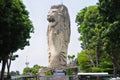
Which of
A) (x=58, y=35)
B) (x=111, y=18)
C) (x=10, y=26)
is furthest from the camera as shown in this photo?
(x=58, y=35)

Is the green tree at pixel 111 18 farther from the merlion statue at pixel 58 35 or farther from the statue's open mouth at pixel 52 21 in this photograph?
the statue's open mouth at pixel 52 21

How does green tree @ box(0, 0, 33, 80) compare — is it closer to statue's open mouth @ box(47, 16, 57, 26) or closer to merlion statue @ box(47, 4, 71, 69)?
merlion statue @ box(47, 4, 71, 69)

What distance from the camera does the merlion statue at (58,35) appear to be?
7106 centimetres

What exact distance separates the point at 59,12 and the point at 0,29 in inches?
1771

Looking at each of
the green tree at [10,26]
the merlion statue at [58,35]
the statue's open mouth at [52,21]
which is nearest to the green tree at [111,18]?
the green tree at [10,26]

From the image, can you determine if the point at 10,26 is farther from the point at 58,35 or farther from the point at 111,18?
Result: the point at 58,35

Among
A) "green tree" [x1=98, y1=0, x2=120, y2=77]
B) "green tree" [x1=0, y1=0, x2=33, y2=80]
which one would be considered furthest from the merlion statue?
"green tree" [x1=98, y1=0, x2=120, y2=77]

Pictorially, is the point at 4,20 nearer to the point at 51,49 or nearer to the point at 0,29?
the point at 0,29

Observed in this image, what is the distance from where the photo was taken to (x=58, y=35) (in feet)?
236

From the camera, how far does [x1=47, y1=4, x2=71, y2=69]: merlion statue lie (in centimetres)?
7106

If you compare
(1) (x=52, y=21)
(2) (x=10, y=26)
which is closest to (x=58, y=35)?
(1) (x=52, y=21)

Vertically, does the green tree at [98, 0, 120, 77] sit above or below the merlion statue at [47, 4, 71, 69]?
below

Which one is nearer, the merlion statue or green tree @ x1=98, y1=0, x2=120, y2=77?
green tree @ x1=98, y1=0, x2=120, y2=77

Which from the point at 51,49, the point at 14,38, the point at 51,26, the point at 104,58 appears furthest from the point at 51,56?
the point at 14,38
